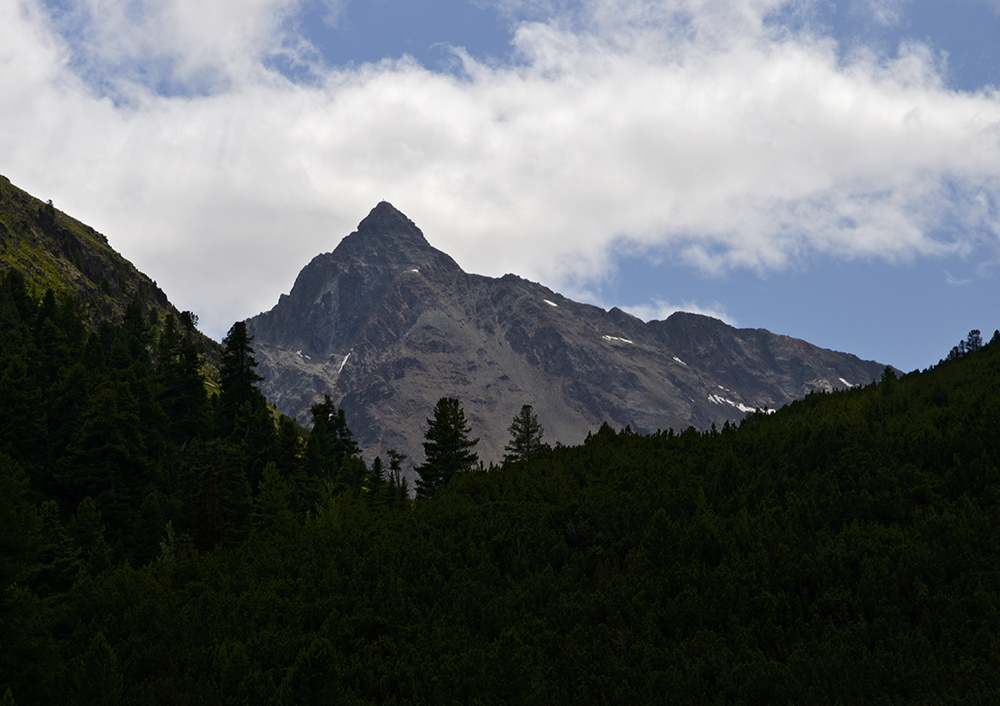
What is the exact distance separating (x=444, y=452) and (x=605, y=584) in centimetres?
3534

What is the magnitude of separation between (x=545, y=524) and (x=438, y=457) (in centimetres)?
2898

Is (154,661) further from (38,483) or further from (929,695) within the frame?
(38,483)

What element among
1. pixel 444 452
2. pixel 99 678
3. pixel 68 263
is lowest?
pixel 99 678

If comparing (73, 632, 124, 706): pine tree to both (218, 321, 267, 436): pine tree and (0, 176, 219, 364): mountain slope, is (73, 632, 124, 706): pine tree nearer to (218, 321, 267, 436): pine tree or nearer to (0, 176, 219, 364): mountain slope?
(218, 321, 267, 436): pine tree

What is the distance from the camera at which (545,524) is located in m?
29.0

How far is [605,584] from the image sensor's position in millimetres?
22891

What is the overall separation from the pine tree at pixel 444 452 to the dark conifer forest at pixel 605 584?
14509 mm

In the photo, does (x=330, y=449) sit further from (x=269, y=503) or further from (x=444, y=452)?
(x=269, y=503)

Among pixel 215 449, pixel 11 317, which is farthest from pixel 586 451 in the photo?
pixel 11 317

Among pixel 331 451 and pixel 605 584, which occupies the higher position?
pixel 331 451

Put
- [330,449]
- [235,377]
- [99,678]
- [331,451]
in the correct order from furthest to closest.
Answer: [331,451]
[330,449]
[235,377]
[99,678]

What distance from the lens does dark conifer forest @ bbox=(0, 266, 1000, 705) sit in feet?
56.2

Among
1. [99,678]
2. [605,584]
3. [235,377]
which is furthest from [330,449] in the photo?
[99,678]

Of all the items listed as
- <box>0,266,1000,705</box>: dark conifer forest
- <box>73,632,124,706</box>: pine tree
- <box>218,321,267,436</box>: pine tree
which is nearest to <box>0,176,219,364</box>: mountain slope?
<box>218,321,267,436</box>: pine tree
